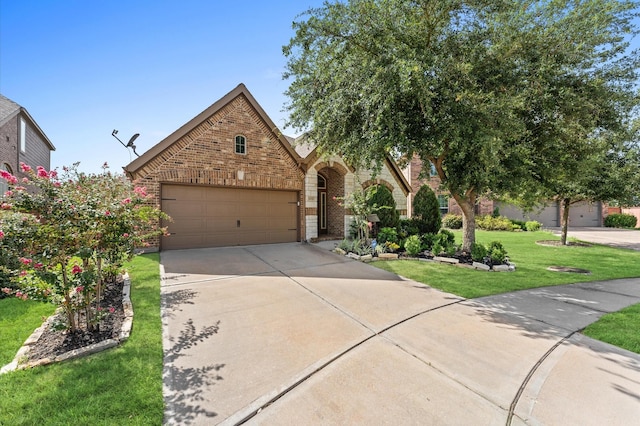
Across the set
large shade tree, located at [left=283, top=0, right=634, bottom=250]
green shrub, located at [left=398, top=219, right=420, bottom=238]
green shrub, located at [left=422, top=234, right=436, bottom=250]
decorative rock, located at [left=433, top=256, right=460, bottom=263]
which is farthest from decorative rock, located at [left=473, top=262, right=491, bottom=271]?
green shrub, located at [left=398, top=219, right=420, bottom=238]

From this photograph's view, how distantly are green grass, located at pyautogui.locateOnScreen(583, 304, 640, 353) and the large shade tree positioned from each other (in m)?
3.43

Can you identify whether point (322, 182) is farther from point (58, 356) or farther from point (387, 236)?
point (58, 356)

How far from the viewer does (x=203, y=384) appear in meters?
2.72

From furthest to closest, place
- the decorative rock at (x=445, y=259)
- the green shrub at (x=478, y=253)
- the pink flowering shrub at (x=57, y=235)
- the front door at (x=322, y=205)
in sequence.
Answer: the front door at (x=322, y=205), the decorative rock at (x=445, y=259), the green shrub at (x=478, y=253), the pink flowering shrub at (x=57, y=235)

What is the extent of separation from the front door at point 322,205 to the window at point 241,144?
14.5ft

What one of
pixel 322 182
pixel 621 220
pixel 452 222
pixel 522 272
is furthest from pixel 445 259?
pixel 621 220

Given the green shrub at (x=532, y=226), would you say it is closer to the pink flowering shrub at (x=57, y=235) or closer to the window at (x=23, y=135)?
the pink flowering shrub at (x=57, y=235)

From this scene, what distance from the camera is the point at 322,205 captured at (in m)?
14.1

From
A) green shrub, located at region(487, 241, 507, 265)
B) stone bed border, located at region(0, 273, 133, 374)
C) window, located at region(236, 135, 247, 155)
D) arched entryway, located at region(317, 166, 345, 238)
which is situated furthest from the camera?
arched entryway, located at region(317, 166, 345, 238)

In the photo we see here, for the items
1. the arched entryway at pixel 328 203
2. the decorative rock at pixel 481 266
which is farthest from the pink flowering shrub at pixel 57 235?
the arched entryway at pixel 328 203

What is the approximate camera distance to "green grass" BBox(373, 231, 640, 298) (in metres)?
6.18

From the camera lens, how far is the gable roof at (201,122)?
9039 millimetres

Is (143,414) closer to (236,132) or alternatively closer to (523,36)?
(523,36)

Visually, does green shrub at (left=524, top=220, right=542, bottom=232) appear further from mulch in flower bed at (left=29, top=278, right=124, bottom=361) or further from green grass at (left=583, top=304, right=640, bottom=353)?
mulch in flower bed at (left=29, top=278, right=124, bottom=361)
